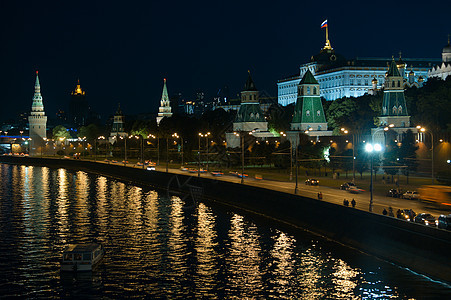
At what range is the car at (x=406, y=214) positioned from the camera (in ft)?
152

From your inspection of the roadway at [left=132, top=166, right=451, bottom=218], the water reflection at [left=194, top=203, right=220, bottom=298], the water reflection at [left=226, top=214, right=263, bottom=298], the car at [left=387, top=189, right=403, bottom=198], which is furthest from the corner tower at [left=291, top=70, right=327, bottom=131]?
the water reflection at [left=226, top=214, right=263, bottom=298]

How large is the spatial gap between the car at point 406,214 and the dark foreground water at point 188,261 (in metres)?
4.70

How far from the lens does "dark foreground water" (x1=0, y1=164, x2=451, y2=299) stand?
3609 cm

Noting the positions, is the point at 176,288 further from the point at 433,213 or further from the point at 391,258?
the point at 433,213

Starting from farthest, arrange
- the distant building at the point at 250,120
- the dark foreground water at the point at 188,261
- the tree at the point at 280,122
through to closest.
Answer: the tree at the point at 280,122
the distant building at the point at 250,120
the dark foreground water at the point at 188,261

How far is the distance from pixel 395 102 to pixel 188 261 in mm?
78761

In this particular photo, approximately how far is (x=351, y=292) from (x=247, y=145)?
94.2m

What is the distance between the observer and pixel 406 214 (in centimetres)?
4706

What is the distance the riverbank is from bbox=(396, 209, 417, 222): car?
11.1 feet

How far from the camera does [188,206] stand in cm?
7200

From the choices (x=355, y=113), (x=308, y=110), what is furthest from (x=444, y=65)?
(x=308, y=110)

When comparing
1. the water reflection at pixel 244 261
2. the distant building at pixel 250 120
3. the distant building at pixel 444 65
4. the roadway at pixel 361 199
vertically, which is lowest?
the water reflection at pixel 244 261

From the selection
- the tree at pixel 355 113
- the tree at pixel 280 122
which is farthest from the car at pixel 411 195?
the tree at pixel 280 122

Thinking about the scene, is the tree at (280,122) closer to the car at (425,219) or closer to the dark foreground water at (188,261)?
the dark foreground water at (188,261)
